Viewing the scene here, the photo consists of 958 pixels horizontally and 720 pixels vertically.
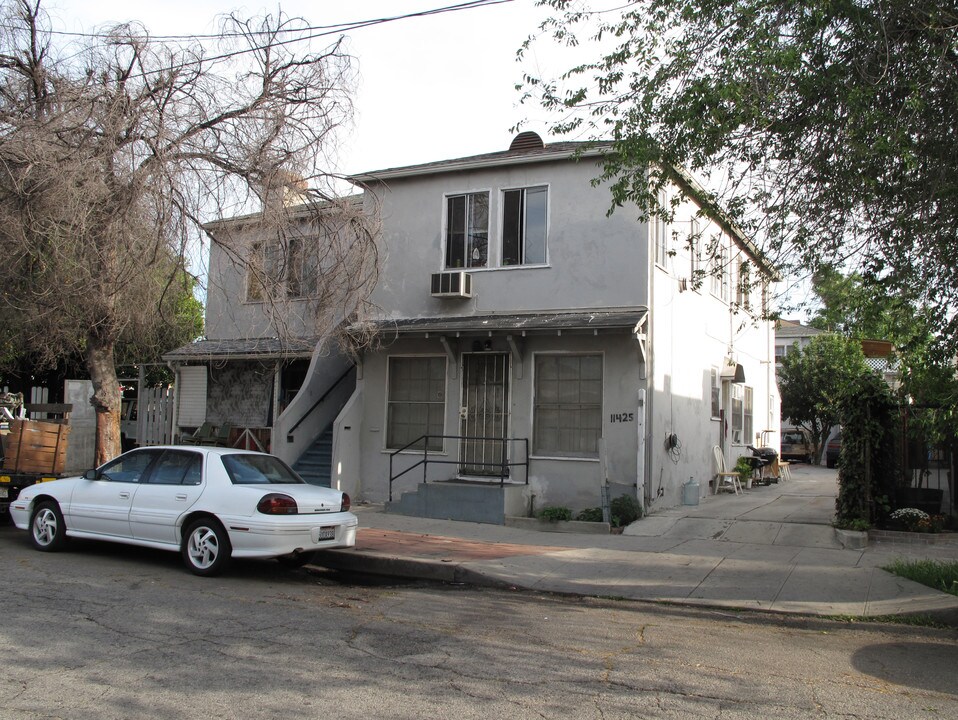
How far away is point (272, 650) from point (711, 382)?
13.6m

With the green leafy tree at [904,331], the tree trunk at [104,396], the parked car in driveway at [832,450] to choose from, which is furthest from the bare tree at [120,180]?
the parked car in driveway at [832,450]

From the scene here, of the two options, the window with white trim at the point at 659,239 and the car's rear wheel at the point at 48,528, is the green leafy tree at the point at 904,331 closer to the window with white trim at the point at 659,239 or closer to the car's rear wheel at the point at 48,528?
the window with white trim at the point at 659,239

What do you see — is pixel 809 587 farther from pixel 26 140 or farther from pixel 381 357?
pixel 26 140

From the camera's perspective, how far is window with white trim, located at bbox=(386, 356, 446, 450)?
15500 millimetres

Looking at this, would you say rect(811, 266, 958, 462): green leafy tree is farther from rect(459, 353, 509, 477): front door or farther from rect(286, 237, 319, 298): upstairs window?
rect(286, 237, 319, 298): upstairs window

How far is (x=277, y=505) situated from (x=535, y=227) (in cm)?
762

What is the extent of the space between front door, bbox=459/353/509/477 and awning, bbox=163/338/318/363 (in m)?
3.06

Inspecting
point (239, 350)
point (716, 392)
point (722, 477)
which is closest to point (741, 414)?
point (716, 392)

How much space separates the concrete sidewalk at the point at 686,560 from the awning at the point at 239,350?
12.0 feet

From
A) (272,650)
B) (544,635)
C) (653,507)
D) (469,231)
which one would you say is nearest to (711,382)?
(653,507)

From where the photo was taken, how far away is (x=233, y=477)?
9.51 metres

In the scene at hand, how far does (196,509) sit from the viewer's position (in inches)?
368

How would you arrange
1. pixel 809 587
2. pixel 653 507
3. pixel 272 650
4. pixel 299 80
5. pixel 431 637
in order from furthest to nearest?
pixel 653 507 → pixel 299 80 → pixel 809 587 → pixel 431 637 → pixel 272 650

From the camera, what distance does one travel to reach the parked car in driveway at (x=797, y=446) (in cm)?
3397
